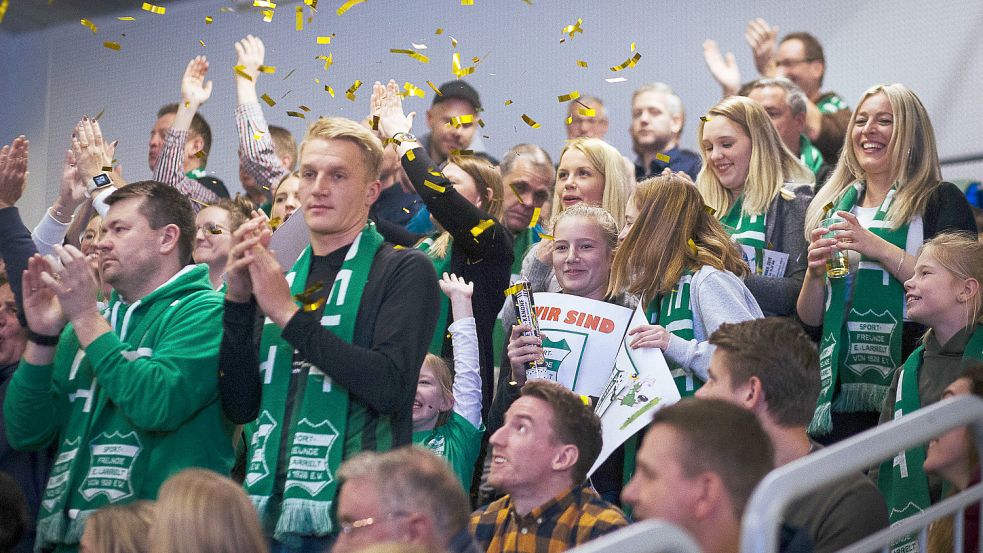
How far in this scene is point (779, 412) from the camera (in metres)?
2.94

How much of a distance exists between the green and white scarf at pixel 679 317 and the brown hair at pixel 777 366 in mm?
581

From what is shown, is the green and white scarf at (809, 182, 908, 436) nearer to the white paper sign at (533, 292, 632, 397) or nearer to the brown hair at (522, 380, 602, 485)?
the white paper sign at (533, 292, 632, 397)

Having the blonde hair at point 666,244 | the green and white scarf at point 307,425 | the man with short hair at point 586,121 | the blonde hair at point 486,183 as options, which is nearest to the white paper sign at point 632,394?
the blonde hair at point 666,244

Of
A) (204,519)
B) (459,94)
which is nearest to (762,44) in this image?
(459,94)

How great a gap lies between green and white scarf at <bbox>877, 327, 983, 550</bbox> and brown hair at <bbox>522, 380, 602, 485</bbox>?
0.85m

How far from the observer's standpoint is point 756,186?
4.34m

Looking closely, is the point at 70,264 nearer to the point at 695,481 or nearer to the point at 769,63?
the point at 695,481

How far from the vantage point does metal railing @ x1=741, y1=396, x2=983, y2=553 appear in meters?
1.94

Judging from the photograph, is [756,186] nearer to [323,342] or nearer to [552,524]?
[552,524]

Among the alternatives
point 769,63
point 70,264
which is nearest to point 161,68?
point 769,63

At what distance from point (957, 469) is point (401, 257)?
1.41 meters

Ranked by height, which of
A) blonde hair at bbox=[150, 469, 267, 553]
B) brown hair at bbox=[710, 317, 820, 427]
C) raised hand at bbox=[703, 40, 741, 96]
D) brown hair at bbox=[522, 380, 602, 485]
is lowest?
blonde hair at bbox=[150, 469, 267, 553]

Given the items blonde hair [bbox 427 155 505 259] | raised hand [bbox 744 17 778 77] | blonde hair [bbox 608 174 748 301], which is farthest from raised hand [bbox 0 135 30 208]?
raised hand [bbox 744 17 778 77]

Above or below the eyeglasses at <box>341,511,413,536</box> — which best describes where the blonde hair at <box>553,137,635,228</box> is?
above
